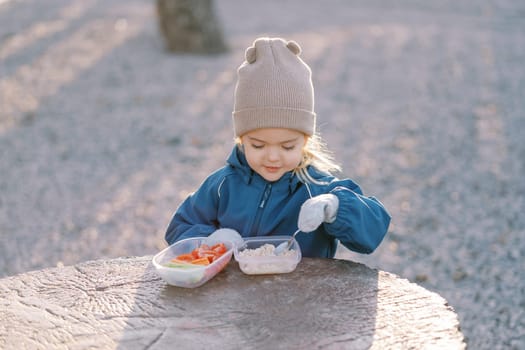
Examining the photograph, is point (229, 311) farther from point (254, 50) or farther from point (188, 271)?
point (254, 50)

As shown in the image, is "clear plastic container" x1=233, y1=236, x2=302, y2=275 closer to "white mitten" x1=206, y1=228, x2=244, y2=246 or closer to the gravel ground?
"white mitten" x1=206, y1=228, x2=244, y2=246

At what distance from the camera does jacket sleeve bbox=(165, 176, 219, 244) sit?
239cm

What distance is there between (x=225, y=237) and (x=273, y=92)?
50 cm

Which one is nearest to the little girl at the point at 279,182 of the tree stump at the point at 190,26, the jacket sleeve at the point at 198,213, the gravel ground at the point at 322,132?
the jacket sleeve at the point at 198,213

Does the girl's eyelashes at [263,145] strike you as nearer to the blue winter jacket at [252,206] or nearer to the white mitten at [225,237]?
the blue winter jacket at [252,206]

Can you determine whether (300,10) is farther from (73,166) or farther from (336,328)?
(336,328)

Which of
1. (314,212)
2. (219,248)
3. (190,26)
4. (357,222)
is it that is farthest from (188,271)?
(190,26)

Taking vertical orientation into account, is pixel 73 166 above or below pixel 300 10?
below

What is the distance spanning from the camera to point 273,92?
7.11ft

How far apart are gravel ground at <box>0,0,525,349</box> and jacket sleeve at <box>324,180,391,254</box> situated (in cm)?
161

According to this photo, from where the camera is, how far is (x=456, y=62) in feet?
28.6

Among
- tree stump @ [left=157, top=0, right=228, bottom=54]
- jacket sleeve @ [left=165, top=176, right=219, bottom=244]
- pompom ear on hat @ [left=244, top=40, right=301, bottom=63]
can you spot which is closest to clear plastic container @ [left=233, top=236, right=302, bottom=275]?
jacket sleeve @ [left=165, top=176, right=219, bottom=244]

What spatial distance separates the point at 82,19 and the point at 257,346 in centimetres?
1006

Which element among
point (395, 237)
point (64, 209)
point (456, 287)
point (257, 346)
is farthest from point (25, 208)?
point (257, 346)
